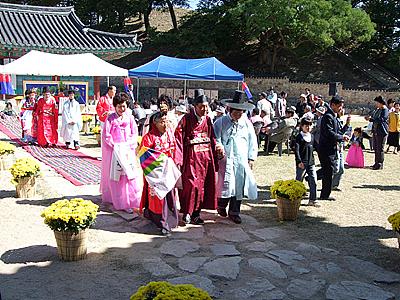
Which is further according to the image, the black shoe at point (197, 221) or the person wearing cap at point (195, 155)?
the black shoe at point (197, 221)

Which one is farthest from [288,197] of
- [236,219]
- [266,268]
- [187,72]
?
[187,72]

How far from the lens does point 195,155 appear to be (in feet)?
19.2

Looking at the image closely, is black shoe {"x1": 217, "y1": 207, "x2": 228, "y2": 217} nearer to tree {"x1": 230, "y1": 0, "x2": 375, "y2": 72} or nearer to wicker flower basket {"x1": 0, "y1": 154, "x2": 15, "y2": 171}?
wicker flower basket {"x1": 0, "y1": 154, "x2": 15, "y2": 171}

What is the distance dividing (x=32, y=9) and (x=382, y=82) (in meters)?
19.5

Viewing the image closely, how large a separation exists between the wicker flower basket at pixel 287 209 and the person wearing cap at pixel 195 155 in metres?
1.00

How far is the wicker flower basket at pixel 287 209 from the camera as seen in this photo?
6.23 metres

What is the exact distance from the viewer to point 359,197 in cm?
784

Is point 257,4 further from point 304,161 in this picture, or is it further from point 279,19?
point 304,161

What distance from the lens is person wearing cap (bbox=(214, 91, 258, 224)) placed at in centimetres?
596

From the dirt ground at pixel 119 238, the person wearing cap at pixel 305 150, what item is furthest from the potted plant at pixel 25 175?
the person wearing cap at pixel 305 150

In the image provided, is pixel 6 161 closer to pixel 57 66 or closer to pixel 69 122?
pixel 69 122

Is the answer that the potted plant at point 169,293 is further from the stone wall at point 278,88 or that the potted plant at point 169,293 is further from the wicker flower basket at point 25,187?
the stone wall at point 278,88

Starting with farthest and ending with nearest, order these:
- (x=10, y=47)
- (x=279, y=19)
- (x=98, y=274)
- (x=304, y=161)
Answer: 1. (x=279, y=19)
2. (x=10, y=47)
3. (x=304, y=161)
4. (x=98, y=274)

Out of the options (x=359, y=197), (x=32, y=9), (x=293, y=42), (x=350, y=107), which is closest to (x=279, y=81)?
(x=293, y=42)
